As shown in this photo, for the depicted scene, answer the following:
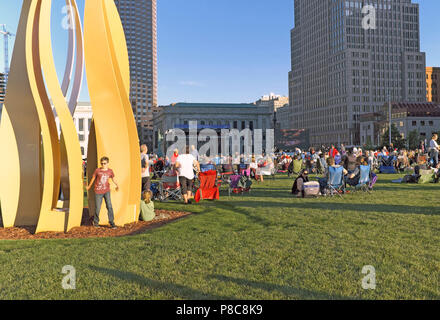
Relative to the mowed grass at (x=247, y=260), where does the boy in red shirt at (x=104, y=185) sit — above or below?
above

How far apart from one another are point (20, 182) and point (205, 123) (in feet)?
328

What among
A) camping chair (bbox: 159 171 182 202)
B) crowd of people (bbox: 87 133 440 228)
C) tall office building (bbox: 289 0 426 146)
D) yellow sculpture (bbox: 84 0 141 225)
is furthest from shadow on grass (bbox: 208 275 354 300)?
tall office building (bbox: 289 0 426 146)

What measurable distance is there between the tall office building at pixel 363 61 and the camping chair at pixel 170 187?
112m

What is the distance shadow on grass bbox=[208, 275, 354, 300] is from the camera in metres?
4.11

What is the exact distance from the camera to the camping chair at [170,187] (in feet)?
42.3

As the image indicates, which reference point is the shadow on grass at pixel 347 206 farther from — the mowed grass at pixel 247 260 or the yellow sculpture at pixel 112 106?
the yellow sculpture at pixel 112 106

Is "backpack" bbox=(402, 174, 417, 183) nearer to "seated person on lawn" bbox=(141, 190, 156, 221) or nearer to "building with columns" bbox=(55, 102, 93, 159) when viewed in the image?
"seated person on lawn" bbox=(141, 190, 156, 221)

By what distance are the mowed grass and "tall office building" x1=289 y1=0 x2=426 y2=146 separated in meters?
116

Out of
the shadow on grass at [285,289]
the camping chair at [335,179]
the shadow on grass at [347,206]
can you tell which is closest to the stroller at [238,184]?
the shadow on grass at [347,206]

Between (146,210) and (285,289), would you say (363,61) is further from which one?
(285,289)

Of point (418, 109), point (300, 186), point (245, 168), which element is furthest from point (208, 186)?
point (418, 109)

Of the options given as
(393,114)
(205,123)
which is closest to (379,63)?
(393,114)
